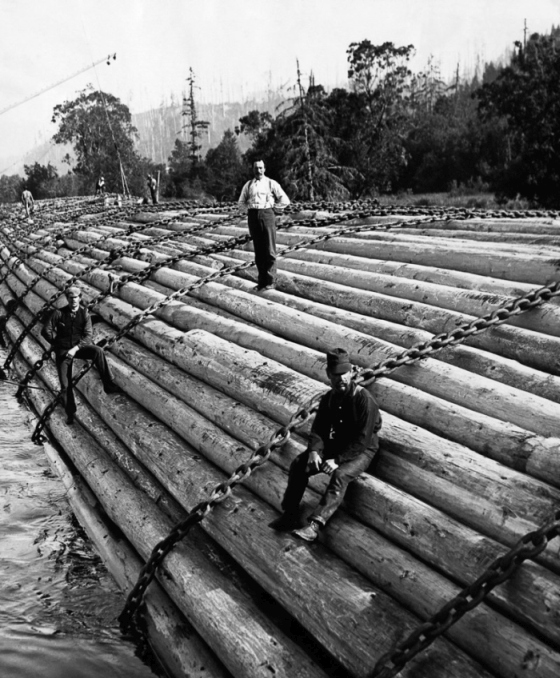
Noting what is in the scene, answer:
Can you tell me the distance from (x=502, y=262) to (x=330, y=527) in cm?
375

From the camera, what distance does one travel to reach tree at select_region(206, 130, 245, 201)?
164ft

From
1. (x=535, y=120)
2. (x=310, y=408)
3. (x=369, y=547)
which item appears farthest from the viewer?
(x=535, y=120)

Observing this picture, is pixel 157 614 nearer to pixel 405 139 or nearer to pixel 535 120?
pixel 535 120

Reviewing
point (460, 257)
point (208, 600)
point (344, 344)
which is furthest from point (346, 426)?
point (460, 257)

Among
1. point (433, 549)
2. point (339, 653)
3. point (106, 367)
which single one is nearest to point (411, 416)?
point (433, 549)

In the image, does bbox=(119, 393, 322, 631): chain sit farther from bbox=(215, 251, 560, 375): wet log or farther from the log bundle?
bbox=(215, 251, 560, 375): wet log

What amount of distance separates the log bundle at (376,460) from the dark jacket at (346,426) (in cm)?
25

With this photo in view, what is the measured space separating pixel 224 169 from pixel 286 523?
178ft

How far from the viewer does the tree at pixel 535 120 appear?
2420cm

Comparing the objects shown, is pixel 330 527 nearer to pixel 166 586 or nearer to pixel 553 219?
pixel 166 586

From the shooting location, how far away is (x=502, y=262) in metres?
6.60

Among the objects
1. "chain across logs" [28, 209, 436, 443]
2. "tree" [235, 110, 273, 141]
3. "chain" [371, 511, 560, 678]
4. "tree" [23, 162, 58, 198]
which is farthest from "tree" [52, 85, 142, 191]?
"chain" [371, 511, 560, 678]

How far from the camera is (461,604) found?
3014 mm

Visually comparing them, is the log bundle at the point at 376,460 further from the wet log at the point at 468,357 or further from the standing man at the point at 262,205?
the standing man at the point at 262,205
